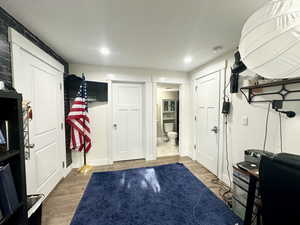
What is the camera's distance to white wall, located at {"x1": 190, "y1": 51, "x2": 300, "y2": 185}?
4.73 ft

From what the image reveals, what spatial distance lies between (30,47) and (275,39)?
2327 millimetres

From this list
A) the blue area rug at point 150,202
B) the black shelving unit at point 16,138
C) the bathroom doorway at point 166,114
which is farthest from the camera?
the bathroom doorway at point 166,114

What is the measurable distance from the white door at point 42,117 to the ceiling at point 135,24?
1.40 ft

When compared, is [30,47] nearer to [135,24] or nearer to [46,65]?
[46,65]

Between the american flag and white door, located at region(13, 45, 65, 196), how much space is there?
20 cm

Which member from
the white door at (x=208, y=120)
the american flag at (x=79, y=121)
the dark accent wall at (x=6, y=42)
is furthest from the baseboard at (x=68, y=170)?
the white door at (x=208, y=120)

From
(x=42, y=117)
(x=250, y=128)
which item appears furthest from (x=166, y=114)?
(x=42, y=117)

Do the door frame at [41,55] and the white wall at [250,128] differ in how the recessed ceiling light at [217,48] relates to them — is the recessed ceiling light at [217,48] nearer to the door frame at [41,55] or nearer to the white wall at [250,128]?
the white wall at [250,128]

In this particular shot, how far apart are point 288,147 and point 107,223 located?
2208 millimetres

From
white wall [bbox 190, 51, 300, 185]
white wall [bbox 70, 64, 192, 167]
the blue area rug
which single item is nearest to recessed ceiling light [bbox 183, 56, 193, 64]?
white wall [bbox 190, 51, 300, 185]

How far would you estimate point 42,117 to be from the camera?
6.39 ft

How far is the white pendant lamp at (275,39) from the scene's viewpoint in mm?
533

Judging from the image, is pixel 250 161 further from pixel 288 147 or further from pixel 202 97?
pixel 202 97

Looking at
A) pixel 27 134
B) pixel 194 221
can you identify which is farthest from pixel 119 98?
pixel 194 221
